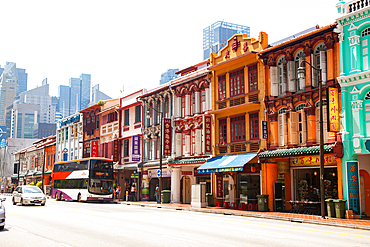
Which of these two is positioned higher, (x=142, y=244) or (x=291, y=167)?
(x=291, y=167)

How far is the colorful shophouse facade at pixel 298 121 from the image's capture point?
25406mm

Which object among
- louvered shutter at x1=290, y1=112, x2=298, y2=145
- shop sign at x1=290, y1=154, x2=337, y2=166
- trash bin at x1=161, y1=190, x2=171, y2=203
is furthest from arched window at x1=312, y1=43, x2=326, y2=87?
trash bin at x1=161, y1=190, x2=171, y2=203

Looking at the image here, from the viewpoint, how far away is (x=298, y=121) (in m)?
27.4

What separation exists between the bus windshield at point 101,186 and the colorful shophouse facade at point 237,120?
11.9 meters

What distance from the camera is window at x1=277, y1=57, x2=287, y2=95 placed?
94.5ft

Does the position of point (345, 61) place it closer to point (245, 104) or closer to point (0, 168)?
point (245, 104)

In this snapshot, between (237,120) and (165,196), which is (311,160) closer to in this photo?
(237,120)

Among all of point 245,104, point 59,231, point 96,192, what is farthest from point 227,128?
point 59,231

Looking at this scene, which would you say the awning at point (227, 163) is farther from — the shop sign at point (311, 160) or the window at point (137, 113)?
the window at point (137, 113)

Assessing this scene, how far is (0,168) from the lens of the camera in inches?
4235

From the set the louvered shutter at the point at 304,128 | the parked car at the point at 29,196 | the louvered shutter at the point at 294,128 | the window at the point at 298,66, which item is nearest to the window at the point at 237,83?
the window at the point at 298,66

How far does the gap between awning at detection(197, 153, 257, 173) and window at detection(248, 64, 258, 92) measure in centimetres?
495

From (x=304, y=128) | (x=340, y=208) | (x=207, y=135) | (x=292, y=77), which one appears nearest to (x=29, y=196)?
(x=207, y=135)

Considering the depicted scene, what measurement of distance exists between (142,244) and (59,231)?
4.64m
